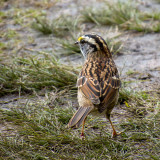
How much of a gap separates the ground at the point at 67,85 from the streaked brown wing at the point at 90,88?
56 centimetres

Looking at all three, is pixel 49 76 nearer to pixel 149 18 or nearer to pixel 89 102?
pixel 89 102

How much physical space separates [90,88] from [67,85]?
6.03 ft

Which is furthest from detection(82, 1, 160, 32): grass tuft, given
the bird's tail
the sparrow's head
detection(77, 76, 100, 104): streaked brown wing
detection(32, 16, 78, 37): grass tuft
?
the bird's tail

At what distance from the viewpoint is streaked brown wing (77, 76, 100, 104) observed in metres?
4.99

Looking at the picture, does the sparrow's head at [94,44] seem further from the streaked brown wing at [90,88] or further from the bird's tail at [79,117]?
the bird's tail at [79,117]

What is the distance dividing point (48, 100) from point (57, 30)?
3775 mm

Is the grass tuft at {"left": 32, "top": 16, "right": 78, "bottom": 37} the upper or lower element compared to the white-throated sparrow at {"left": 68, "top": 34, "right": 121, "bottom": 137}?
lower

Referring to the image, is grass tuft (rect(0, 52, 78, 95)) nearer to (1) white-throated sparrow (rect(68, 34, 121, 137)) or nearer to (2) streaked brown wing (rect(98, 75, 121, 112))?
(1) white-throated sparrow (rect(68, 34, 121, 137))

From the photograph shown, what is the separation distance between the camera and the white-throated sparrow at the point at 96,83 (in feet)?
16.3

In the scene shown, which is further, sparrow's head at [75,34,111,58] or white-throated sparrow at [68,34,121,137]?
sparrow's head at [75,34,111,58]

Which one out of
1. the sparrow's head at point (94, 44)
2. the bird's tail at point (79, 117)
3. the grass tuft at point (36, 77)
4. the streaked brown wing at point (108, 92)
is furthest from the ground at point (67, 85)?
the sparrow's head at point (94, 44)

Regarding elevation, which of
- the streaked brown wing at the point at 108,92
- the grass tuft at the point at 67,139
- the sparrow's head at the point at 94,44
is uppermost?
the sparrow's head at the point at 94,44

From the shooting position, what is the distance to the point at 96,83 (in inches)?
206

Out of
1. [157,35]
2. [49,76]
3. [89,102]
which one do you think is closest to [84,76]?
[89,102]
